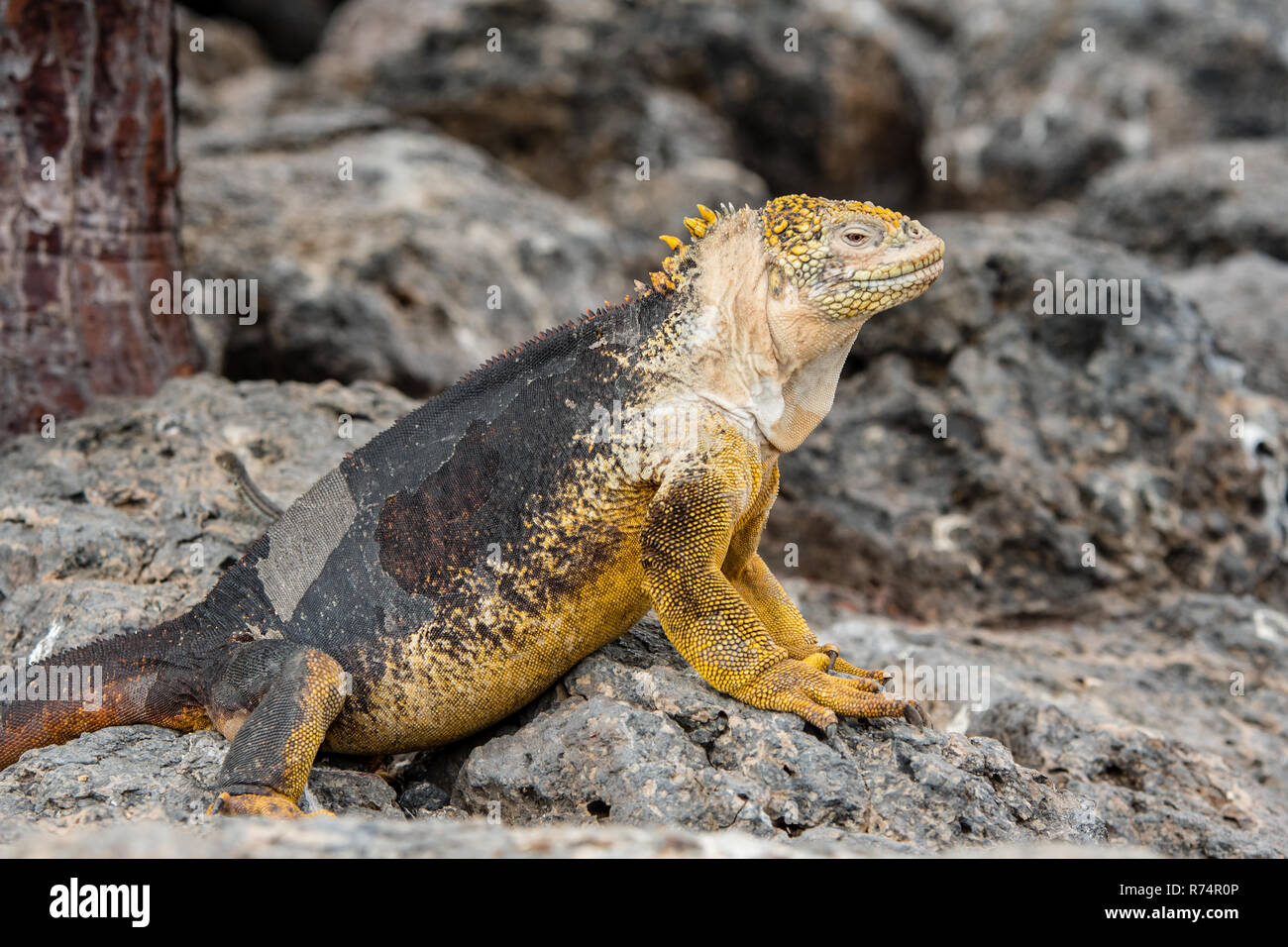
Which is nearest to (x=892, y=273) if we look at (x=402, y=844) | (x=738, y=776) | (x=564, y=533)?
(x=564, y=533)

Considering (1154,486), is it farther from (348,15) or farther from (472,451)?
(348,15)

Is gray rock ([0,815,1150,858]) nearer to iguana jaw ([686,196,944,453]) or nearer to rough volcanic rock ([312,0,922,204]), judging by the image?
iguana jaw ([686,196,944,453])

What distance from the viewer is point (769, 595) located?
4301 mm

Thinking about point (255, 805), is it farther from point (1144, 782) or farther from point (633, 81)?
point (633, 81)

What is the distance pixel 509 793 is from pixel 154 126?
4169 millimetres

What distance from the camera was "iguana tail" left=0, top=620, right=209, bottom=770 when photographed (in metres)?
3.80

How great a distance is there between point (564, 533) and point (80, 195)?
3.60m

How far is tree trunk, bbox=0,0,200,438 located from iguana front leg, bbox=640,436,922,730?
3.64m

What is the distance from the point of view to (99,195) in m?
5.86

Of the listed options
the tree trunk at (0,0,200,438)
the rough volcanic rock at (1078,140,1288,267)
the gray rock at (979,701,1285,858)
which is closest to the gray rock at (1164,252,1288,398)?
the rough volcanic rock at (1078,140,1288,267)

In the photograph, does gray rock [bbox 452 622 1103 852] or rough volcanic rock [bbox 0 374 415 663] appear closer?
gray rock [bbox 452 622 1103 852]

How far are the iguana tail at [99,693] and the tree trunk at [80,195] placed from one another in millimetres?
2388

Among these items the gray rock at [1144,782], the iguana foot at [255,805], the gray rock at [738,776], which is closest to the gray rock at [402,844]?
the iguana foot at [255,805]
